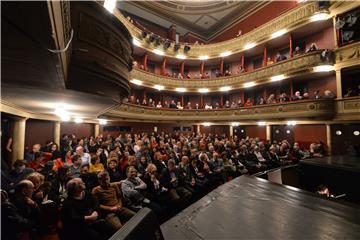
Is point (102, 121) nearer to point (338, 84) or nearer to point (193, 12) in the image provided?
point (193, 12)

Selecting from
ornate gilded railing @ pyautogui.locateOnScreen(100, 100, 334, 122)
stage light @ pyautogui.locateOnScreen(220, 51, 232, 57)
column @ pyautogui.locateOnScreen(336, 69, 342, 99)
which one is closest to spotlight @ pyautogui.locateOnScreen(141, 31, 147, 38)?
ornate gilded railing @ pyautogui.locateOnScreen(100, 100, 334, 122)

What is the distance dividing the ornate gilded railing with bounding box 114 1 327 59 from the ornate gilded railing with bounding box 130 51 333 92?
2.04 meters

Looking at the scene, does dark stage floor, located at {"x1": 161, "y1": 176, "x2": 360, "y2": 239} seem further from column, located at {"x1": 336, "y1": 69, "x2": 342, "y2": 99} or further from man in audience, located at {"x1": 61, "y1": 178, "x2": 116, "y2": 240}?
column, located at {"x1": 336, "y1": 69, "x2": 342, "y2": 99}

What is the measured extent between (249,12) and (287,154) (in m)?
12.2

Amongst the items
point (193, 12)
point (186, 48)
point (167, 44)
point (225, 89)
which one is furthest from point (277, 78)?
point (193, 12)

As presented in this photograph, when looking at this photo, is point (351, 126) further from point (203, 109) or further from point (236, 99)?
point (203, 109)

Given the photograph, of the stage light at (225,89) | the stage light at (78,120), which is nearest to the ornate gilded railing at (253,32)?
the stage light at (225,89)

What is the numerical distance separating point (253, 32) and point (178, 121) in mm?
8848

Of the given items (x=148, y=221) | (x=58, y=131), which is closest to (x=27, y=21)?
(x=148, y=221)

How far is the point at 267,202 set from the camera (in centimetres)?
214

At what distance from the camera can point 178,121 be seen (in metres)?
15.8

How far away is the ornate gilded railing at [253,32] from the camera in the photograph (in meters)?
10.2

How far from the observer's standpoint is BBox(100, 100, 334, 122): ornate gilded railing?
31.2 feet

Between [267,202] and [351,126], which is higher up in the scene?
[351,126]
